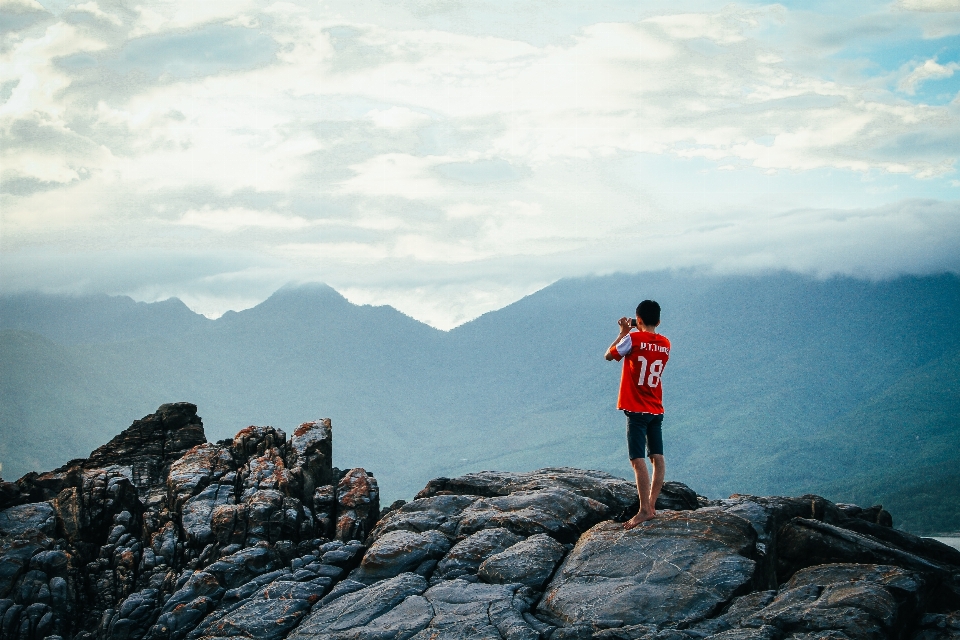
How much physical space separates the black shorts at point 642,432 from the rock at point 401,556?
6.94m

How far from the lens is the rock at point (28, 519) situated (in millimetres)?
30688

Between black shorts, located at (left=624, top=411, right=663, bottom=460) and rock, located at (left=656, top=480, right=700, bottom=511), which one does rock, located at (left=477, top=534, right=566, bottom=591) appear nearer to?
black shorts, located at (left=624, top=411, right=663, bottom=460)

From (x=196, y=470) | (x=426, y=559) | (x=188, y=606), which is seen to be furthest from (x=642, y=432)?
(x=196, y=470)

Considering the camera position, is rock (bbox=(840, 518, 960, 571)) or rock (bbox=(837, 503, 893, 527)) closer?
rock (bbox=(840, 518, 960, 571))

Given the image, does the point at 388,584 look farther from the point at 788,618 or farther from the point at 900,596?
the point at 900,596

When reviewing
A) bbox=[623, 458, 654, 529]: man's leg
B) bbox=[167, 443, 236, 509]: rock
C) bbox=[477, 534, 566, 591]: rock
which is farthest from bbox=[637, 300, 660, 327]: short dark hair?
bbox=[167, 443, 236, 509]: rock

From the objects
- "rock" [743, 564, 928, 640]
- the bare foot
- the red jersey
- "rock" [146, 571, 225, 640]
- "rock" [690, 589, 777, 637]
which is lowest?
"rock" [146, 571, 225, 640]

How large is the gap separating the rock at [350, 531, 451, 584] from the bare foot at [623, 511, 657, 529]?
19.0 ft

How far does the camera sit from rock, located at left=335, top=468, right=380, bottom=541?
2922cm

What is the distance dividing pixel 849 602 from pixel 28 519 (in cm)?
2938

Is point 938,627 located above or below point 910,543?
above

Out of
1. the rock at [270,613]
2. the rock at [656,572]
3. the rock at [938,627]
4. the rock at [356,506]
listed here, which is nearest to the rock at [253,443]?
the rock at [356,506]

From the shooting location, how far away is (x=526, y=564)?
75.3 feet

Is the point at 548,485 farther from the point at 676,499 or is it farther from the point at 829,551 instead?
the point at 829,551
